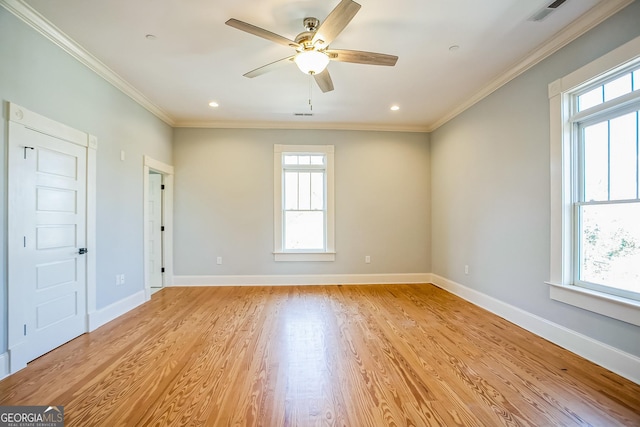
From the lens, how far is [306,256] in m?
4.81

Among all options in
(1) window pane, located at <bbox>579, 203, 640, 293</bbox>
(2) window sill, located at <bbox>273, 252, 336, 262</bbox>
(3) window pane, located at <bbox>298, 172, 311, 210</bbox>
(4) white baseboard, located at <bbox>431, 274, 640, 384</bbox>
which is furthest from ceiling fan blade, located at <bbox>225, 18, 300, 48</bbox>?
(4) white baseboard, located at <bbox>431, 274, 640, 384</bbox>

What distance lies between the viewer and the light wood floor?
5.36 ft

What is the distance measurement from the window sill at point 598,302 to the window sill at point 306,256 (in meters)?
3.05

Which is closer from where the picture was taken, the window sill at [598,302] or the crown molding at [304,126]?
the window sill at [598,302]

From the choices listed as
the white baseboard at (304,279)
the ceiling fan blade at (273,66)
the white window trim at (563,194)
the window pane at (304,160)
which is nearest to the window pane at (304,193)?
the window pane at (304,160)

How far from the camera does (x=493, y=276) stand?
340cm

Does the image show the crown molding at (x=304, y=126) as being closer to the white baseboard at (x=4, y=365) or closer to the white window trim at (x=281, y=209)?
the white window trim at (x=281, y=209)

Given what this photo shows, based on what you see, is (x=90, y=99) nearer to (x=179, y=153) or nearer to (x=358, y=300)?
(x=179, y=153)

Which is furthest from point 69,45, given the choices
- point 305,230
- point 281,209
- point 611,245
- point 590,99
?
point 611,245

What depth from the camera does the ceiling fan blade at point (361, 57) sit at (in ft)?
7.30

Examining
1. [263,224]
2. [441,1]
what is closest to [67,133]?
[263,224]

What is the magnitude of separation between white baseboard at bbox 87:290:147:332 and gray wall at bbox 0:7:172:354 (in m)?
0.08

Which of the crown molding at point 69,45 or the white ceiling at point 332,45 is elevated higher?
the white ceiling at point 332,45

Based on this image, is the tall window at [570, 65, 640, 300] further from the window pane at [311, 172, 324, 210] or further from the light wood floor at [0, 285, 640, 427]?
the window pane at [311, 172, 324, 210]
